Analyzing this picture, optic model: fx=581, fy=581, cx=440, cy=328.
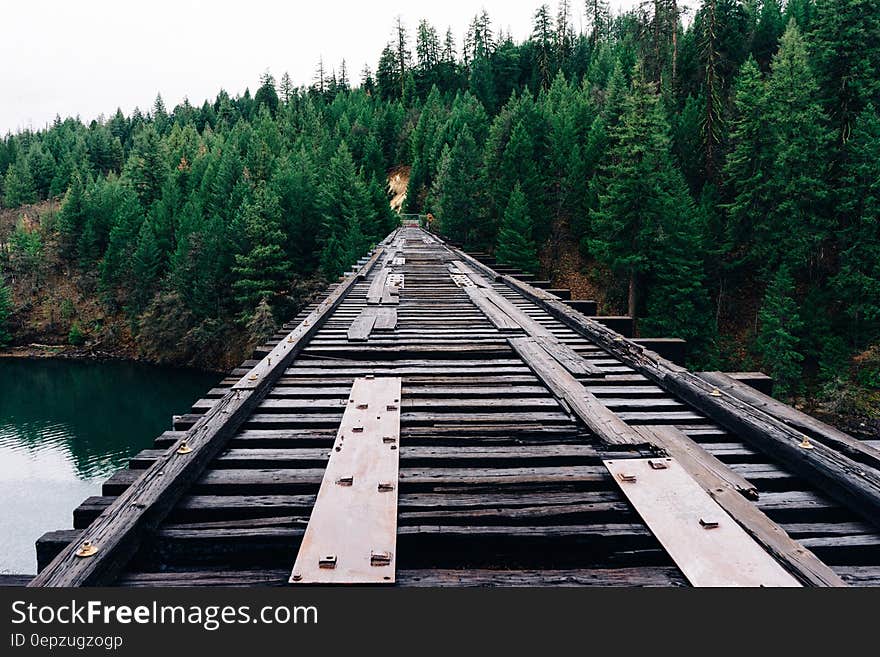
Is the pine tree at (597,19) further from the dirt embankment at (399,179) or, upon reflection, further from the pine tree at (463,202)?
the pine tree at (463,202)

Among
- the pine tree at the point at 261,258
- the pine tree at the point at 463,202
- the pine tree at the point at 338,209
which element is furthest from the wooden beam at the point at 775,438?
the pine tree at the point at 261,258


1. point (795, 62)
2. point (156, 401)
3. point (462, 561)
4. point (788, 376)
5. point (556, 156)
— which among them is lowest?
point (156, 401)

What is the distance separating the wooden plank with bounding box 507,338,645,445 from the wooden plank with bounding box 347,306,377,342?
1.59 metres

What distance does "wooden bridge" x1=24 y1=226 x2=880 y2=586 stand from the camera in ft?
6.98

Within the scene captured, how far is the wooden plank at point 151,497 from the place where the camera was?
6.37 ft

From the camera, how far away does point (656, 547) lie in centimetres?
230

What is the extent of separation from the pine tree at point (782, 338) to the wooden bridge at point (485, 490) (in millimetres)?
26095

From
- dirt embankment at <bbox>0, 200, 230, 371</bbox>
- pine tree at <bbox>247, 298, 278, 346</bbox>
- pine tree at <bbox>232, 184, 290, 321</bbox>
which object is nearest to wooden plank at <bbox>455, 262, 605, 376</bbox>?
pine tree at <bbox>247, 298, 278, 346</bbox>

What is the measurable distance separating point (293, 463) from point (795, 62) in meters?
37.1

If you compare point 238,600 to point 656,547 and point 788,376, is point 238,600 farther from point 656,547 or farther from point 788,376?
point 788,376

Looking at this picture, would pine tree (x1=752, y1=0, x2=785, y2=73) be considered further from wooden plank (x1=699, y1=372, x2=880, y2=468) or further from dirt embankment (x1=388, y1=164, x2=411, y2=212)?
wooden plank (x1=699, y1=372, x2=880, y2=468)

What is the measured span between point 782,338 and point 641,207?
10.3 m

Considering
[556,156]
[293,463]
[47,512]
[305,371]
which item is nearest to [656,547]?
[293,463]

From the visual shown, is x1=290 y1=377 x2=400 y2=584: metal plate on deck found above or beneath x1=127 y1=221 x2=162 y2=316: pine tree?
above
